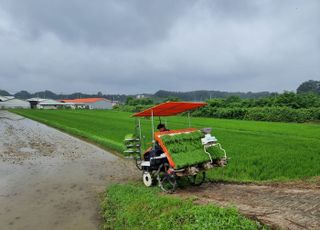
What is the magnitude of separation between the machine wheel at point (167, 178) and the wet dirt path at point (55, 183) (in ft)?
5.47

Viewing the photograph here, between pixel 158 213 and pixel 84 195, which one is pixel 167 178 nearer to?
pixel 158 213

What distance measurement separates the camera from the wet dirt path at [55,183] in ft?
21.8

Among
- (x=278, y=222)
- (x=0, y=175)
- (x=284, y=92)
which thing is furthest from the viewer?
(x=284, y=92)

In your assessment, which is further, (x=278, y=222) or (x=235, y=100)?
(x=235, y=100)

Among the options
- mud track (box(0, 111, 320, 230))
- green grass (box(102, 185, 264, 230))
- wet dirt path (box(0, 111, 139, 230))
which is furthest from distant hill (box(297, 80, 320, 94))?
green grass (box(102, 185, 264, 230))

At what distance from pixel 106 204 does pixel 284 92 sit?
34923 millimetres

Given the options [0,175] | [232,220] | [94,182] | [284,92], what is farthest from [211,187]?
[284,92]

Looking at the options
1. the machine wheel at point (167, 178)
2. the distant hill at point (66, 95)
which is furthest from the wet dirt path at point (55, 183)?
the distant hill at point (66, 95)

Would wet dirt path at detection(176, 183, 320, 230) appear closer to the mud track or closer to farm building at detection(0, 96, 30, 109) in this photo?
the mud track

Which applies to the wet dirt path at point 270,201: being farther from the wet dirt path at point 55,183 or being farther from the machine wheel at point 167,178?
the wet dirt path at point 55,183

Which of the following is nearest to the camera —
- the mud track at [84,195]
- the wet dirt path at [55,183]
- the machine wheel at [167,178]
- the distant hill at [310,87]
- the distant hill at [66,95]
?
the mud track at [84,195]

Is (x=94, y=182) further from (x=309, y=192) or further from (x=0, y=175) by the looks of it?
(x=309, y=192)

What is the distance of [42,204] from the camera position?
752cm

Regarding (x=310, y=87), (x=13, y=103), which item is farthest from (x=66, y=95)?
(x=310, y=87)
